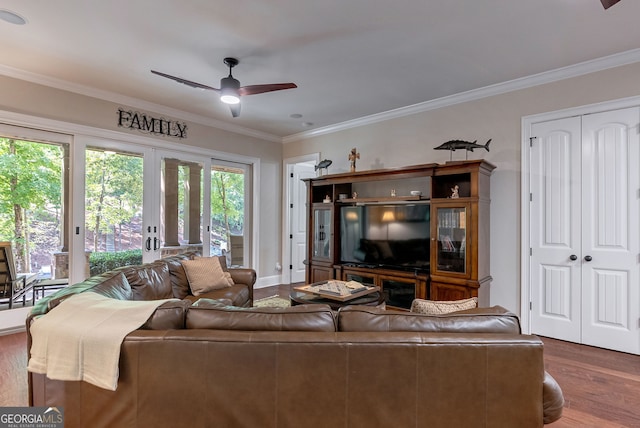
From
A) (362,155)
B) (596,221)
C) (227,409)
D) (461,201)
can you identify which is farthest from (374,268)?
(227,409)

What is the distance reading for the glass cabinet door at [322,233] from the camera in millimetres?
4891

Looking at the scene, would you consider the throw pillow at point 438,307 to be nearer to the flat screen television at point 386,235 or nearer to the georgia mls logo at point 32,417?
the georgia mls logo at point 32,417

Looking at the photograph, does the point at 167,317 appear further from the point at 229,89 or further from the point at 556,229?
the point at 556,229

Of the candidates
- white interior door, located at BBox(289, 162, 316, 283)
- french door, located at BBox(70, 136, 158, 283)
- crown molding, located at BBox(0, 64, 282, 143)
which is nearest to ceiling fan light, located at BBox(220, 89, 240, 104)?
crown molding, located at BBox(0, 64, 282, 143)

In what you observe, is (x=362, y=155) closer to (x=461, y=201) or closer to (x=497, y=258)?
(x=461, y=201)

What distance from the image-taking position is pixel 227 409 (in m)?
1.36

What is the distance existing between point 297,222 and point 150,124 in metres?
2.96

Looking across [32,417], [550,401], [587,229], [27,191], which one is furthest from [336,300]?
[27,191]

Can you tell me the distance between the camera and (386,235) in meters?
4.41

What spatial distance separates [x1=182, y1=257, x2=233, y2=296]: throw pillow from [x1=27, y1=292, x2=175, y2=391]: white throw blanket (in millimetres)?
1836

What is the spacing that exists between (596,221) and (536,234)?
1.71ft

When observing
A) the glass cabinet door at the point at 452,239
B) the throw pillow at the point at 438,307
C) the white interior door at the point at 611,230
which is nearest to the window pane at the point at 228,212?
the glass cabinet door at the point at 452,239

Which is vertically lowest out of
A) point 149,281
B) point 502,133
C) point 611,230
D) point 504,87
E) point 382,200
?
point 149,281

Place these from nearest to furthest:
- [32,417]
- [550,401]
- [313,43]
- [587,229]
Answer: [550,401] < [32,417] < [313,43] < [587,229]
